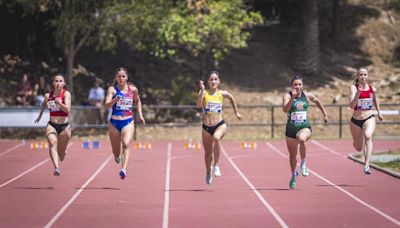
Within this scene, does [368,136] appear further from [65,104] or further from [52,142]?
[52,142]

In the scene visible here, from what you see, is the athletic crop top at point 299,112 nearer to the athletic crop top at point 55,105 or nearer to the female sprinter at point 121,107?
the female sprinter at point 121,107

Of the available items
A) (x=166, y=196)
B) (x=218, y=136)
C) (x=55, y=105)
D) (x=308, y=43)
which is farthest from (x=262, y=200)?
(x=308, y=43)

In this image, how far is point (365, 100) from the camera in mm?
18172

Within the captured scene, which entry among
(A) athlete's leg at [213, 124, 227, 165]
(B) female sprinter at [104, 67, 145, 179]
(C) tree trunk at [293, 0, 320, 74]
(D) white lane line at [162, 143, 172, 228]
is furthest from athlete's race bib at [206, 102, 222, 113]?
(C) tree trunk at [293, 0, 320, 74]

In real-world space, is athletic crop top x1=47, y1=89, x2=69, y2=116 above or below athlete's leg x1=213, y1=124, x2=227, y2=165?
above

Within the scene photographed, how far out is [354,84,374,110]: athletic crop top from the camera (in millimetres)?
18109

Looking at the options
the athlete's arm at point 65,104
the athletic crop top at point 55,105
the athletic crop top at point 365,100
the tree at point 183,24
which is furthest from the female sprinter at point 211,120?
the tree at point 183,24

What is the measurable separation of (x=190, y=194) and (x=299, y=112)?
242 cm

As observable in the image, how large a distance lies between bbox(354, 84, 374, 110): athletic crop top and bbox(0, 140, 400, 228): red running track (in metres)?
1.42

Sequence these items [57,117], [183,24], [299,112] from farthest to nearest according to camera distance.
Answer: [183,24], [57,117], [299,112]

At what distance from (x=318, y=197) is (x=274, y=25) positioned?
3353 cm

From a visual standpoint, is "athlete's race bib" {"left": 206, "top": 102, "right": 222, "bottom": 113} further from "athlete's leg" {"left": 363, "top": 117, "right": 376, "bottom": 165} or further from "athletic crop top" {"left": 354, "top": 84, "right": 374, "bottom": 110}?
"athlete's leg" {"left": 363, "top": 117, "right": 376, "bottom": 165}

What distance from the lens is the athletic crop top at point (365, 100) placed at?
59.4 ft

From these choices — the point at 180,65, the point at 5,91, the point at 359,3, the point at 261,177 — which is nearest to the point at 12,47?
the point at 5,91
